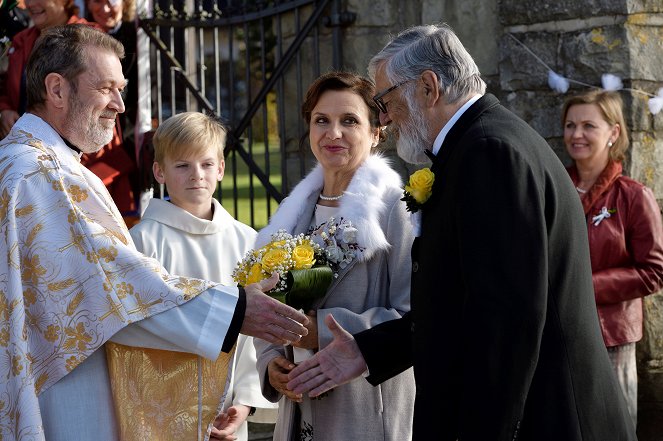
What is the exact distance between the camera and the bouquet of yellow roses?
3.40 metres

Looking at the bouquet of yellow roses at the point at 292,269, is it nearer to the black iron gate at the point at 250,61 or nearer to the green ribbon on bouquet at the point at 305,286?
the green ribbon on bouquet at the point at 305,286

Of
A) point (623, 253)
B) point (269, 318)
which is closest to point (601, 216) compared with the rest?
point (623, 253)

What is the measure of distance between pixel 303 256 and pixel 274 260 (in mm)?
101

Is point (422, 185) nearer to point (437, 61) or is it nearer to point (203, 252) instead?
point (437, 61)

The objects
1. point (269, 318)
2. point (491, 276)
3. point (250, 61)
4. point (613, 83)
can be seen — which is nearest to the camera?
point (491, 276)

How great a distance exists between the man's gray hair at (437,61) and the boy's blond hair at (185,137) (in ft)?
4.61

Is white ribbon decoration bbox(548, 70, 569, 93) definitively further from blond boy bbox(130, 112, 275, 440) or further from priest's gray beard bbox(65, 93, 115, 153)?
priest's gray beard bbox(65, 93, 115, 153)

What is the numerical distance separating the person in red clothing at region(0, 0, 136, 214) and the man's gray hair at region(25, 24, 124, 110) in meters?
2.64

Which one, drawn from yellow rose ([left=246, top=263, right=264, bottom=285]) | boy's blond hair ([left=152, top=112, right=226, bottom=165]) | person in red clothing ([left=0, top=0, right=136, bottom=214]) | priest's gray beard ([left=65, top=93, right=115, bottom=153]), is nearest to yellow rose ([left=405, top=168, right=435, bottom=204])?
yellow rose ([left=246, top=263, right=264, bottom=285])

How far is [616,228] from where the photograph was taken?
4.86 m

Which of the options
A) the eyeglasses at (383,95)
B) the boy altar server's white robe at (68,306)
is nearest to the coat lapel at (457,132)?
the eyeglasses at (383,95)

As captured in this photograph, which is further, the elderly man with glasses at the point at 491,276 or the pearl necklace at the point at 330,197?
the pearl necklace at the point at 330,197

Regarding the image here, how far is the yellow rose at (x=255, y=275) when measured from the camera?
11.3ft

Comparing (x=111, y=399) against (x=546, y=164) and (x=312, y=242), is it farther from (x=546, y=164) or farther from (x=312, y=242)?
(x=546, y=164)
